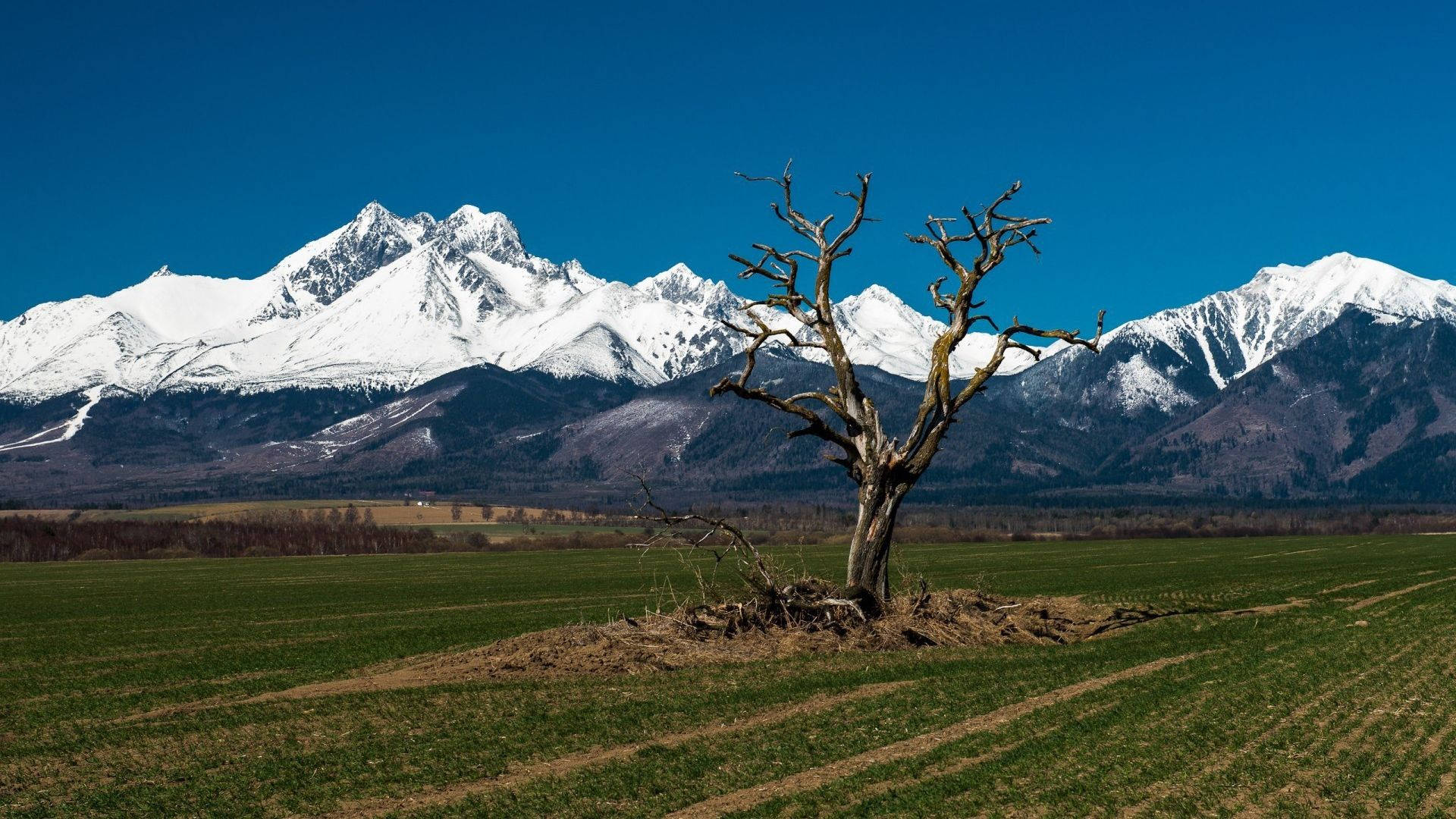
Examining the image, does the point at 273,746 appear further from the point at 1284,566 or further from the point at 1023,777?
the point at 1284,566

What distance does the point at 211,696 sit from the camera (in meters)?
23.8

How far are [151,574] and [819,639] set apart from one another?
218 feet

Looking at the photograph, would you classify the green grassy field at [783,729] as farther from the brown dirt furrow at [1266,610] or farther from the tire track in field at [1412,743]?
the brown dirt furrow at [1266,610]

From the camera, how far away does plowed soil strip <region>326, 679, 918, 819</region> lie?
14977 mm

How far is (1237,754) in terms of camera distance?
53.8ft

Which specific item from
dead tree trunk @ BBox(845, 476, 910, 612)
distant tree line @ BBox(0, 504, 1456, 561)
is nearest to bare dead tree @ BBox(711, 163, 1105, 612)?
dead tree trunk @ BBox(845, 476, 910, 612)

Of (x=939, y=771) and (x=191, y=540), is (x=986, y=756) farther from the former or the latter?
(x=191, y=540)

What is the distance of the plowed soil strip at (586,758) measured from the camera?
49.1 feet

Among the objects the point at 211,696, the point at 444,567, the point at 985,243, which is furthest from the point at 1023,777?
the point at 444,567

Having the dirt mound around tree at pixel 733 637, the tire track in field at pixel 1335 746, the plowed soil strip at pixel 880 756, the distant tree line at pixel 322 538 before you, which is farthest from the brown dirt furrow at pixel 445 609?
the distant tree line at pixel 322 538

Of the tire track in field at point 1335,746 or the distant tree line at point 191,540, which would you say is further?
the distant tree line at point 191,540

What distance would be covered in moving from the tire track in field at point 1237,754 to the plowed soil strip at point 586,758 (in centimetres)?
598

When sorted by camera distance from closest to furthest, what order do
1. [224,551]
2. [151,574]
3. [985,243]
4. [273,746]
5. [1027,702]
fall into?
[273,746] → [1027,702] → [985,243] → [151,574] → [224,551]

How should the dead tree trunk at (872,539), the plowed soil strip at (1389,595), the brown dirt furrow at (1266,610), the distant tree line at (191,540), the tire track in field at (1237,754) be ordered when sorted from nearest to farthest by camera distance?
the tire track in field at (1237,754)
the dead tree trunk at (872,539)
the brown dirt furrow at (1266,610)
the plowed soil strip at (1389,595)
the distant tree line at (191,540)
